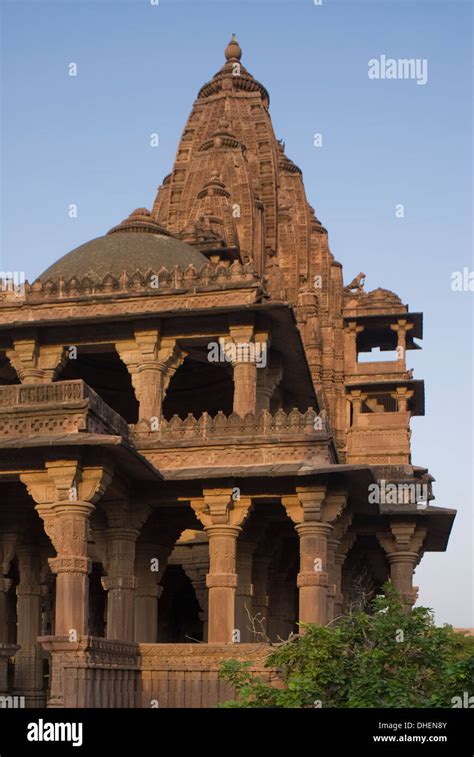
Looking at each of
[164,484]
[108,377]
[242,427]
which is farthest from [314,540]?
[108,377]

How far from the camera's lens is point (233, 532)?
2011cm

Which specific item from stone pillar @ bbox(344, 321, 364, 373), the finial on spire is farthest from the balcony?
the finial on spire

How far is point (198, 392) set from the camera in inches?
1184

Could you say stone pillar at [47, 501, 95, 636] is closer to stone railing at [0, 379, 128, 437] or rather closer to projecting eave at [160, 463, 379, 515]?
stone railing at [0, 379, 128, 437]

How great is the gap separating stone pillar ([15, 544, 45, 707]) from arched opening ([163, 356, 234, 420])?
27.8 ft

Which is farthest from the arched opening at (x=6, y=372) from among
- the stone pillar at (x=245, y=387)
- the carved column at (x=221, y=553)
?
the carved column at (x=221, y=553)

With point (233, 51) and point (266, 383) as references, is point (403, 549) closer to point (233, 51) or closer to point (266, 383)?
point (266, 383)

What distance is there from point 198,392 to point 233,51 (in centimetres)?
2552

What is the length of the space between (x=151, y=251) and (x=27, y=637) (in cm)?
873
